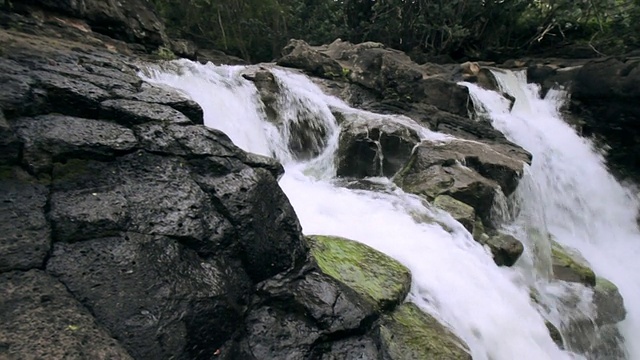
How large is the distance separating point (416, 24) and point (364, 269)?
1654 cm

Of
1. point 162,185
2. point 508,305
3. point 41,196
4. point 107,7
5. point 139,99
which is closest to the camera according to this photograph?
point 41,196

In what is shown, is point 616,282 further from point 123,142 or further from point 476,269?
point 123,142

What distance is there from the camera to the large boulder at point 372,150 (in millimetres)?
8406

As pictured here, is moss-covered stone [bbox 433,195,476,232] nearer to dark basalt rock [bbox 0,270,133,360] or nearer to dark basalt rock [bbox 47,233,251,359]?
dark basalt rock [bbox 47,233,251,359]

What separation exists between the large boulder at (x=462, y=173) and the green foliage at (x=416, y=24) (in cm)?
1083

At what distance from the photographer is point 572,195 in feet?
34.8

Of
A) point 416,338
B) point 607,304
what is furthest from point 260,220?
point 607,304

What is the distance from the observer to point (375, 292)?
4020 mm

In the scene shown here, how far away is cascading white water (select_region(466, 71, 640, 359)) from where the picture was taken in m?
8.71

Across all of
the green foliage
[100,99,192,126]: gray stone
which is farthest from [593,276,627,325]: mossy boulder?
the green foliage

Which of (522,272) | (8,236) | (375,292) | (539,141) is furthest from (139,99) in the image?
(539,141)

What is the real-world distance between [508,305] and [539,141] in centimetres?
832

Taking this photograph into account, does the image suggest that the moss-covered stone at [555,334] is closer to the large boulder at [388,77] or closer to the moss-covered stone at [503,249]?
the moss-covered stone at [503,249]

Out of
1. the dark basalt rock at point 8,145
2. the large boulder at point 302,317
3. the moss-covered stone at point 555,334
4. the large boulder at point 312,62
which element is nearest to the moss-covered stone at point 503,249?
the moss-covered stone at point 555,334
